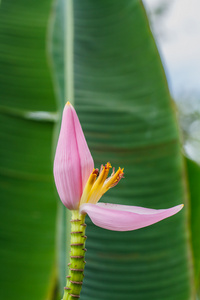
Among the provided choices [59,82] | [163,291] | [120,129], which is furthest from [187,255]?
[59,82]

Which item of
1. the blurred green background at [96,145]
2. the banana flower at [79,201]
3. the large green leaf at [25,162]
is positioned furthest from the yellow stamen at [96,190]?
the large green leaf at [25,162]

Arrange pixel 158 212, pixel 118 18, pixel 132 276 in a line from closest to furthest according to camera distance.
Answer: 1. pixel 158 212
2. pixel 132 276
3. pixel 118 18

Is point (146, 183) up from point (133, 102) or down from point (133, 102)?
down

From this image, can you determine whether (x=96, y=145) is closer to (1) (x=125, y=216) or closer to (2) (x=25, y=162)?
(2) (x=25, y=162)

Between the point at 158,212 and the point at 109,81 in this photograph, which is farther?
the point at 109,81

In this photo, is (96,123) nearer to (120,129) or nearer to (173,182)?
(120,129)
